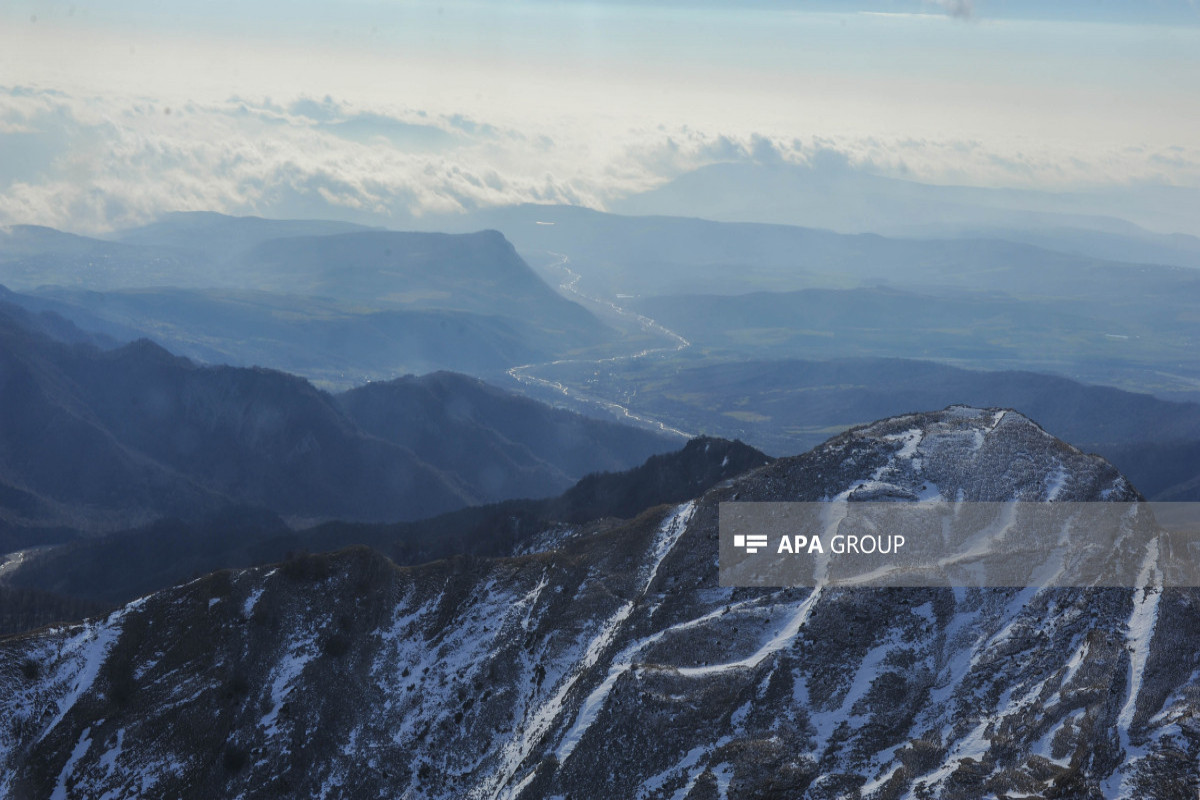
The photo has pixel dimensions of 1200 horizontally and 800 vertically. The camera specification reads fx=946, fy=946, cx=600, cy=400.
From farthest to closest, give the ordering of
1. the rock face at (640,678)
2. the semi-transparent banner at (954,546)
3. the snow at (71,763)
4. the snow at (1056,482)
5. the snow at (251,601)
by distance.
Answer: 1. the snow at (1056,482)
2. the snow at (251,601)
3. the semi-transparent banner at (954,546)
4. the snow at (71,763)
5. the rock face at (640,678)

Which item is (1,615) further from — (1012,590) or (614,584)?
(1012,590)

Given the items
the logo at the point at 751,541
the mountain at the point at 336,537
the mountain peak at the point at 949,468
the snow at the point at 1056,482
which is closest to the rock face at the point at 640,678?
the mountain peak at the point at 949,468

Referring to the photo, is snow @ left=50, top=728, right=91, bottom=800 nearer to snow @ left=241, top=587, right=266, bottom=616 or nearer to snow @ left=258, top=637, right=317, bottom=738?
snow @ left=258, top=637, right=317, bottom=738

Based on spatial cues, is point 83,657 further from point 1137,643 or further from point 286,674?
point 1137,643

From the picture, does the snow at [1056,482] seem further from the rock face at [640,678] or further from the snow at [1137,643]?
the snow at [1137,643]

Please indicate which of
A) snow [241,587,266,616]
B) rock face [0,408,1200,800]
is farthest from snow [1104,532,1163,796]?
snow [241,587,266,616]

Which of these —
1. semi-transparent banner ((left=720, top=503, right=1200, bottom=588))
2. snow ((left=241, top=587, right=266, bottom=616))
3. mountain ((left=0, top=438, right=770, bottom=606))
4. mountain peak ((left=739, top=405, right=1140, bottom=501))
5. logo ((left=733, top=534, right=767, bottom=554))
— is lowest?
mountain ((left=0, top=438, right=770, bottom=606))
